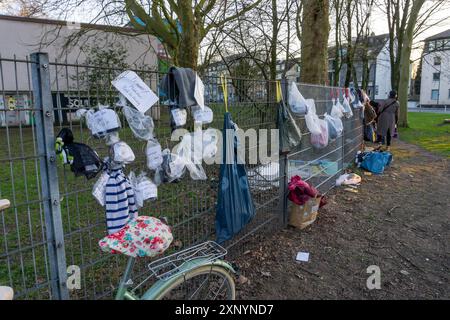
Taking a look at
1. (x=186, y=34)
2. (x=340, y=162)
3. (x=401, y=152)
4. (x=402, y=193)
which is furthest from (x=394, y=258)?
(x=401, y=152)

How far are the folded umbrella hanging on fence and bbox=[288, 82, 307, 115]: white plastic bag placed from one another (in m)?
1.33

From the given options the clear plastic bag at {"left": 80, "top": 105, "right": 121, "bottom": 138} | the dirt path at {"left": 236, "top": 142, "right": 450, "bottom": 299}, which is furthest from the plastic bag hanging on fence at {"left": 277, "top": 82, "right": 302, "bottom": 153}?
the clear plastic bag at {"left": 80, "top": 105, "right": 121, "bottom": 138}

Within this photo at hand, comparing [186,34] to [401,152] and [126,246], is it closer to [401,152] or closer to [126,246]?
[126,246]

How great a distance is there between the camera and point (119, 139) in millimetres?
2342

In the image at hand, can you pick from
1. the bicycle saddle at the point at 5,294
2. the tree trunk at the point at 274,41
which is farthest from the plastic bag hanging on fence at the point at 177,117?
the tree trunk at the point at 274,41

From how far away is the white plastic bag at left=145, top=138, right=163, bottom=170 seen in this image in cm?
259

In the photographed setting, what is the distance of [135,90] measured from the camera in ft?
7.77

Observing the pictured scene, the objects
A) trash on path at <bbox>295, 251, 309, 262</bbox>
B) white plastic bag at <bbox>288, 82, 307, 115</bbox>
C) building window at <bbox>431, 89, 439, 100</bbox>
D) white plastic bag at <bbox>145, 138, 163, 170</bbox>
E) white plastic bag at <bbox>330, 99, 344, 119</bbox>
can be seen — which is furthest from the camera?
building window at <bbox>431, 89, 439, 100</bbox>

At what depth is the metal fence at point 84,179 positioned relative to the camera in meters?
1.97

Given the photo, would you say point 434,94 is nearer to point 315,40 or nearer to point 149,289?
point 315,40

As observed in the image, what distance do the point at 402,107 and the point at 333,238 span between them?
1526cm

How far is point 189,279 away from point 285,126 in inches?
94.7

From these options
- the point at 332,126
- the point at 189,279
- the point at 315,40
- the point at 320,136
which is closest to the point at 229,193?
the point at 189,279

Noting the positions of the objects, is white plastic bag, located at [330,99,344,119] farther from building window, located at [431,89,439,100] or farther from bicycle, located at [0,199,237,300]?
building window, located at [431,89,439,100]
